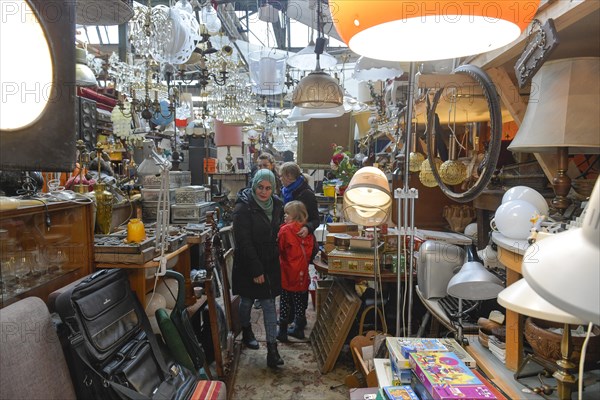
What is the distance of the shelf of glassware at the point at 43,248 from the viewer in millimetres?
1695

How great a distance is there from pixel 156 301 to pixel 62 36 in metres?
1.91

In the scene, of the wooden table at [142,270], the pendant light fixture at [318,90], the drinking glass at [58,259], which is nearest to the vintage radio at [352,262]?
the wooden table at [142,270]

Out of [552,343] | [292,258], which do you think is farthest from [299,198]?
[552,343]

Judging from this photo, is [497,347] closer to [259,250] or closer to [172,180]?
[259,250]

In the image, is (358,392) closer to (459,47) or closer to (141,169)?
(459,47)

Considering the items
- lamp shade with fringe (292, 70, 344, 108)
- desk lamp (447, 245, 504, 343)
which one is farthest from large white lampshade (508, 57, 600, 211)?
lamp shade with fringe (292, 70, 344, 108)

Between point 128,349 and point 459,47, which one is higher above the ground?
point 459,47

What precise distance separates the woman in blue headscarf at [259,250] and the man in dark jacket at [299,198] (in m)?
0.46

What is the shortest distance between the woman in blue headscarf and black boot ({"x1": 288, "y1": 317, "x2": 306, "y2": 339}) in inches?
21.1

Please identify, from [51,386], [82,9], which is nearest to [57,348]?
[51,386]

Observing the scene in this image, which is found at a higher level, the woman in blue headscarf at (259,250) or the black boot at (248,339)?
the woman in blue headscarf at (259,250)

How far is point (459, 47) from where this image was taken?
961mm

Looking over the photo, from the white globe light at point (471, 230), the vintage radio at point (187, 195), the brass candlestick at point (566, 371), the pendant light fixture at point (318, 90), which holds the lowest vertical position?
the brass candlestick at point (566, 371)

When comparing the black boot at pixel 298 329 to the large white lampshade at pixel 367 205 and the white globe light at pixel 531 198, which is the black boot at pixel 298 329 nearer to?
the large white lampshade at pixel 367 205
